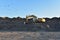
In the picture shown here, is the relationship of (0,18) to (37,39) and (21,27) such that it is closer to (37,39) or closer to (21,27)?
(21,27)

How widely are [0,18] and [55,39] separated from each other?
17713mm

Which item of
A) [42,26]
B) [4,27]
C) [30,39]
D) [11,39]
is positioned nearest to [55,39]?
[30,39]

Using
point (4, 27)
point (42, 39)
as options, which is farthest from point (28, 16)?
point (42, 39)

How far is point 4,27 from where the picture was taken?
18.7 meters

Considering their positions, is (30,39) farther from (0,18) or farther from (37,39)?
(0,18)

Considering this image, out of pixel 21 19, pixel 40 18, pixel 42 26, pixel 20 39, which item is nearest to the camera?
pixel 20 39

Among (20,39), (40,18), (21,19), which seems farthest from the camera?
(21,19)

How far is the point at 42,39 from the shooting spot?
33.2 feet

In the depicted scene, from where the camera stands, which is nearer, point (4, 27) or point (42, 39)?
point (42, 39)

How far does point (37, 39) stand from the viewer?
10.0 metres

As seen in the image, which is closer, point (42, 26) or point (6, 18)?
point (42, 26)

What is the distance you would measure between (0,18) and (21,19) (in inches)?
113

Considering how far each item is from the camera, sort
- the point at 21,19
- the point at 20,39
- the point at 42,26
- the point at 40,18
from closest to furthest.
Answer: the point at 20,39 < the point at 42,26 < the point at 40,18 < the point at 21,19

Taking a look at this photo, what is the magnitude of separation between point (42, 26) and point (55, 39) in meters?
8.19
